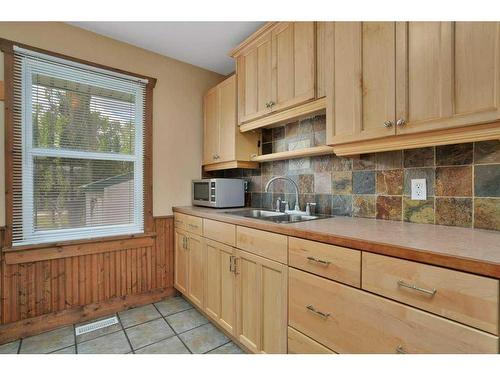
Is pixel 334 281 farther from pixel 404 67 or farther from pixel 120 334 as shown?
pixel 120 334

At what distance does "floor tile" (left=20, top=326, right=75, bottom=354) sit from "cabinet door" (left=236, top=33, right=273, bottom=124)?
2.19 metres

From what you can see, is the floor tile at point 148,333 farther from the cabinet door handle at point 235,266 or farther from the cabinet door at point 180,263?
the cabinet door handle at point 235,266

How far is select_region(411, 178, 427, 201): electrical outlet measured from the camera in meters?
1.42

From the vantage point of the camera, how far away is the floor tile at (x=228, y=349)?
5.62 feet

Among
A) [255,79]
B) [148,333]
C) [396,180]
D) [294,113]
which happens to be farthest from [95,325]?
[396,180]

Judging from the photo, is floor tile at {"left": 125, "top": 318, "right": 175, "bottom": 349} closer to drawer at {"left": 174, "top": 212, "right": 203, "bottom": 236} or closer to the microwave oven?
drawer at {"left": 174, "top": 212, "right": 203, "bottom": 236}

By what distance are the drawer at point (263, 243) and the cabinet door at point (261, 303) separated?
0.04 meters

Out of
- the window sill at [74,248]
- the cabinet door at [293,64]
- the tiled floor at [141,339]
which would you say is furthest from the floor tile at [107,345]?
the cabinet door at [293,64]

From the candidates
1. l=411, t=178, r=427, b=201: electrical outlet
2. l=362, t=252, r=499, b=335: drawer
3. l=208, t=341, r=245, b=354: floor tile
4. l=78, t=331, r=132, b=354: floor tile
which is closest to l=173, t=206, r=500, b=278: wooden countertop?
l=362, t=252, r=499, b=335: drawer

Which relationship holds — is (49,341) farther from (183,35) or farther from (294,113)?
(183,35)

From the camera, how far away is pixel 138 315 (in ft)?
7.29

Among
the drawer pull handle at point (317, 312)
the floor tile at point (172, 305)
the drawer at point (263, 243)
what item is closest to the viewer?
the drawer pull handle at point (317, 312)

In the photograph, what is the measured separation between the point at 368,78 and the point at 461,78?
40cm

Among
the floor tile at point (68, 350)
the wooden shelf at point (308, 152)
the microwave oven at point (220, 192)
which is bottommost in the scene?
the floor tile at point (68, 350)
